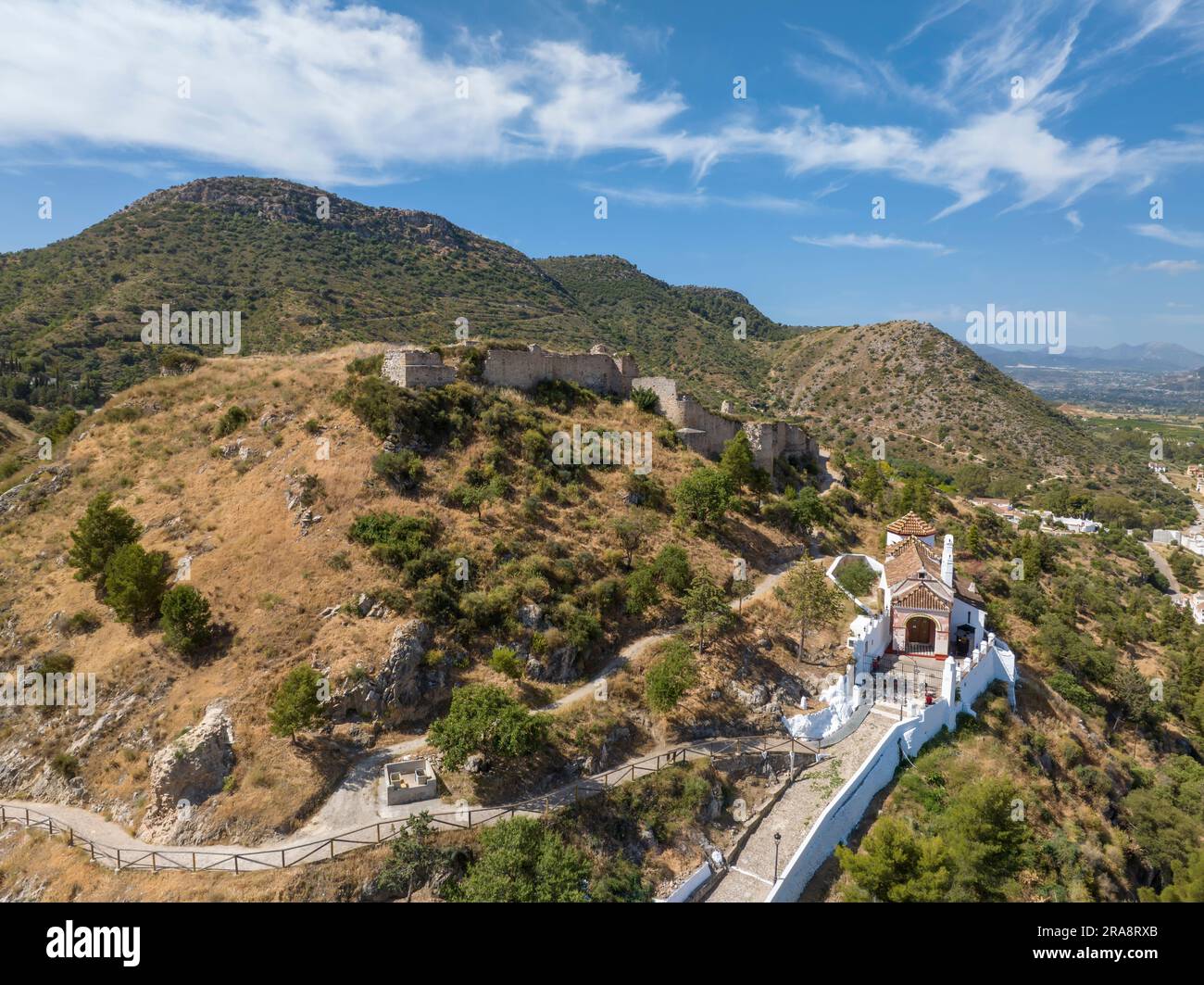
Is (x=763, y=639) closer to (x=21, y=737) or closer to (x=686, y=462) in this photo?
(x=686, y=462)

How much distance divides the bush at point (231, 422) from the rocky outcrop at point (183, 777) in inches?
702

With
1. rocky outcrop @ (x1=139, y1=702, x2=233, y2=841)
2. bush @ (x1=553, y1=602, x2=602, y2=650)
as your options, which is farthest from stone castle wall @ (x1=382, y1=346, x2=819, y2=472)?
rocky outcrop @ (x1=139, y1=702, x2=233, y2=841)

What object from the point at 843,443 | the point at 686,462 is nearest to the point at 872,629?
the point at 686,462

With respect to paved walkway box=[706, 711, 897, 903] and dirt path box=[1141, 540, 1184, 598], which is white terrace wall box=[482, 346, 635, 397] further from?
dirt path box=[1141, 540, 1184, 598]

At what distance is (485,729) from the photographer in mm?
18953

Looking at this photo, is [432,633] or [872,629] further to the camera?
[872,629]

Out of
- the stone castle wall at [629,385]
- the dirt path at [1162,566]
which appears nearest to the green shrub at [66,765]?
the stone castle wall at [629,385]

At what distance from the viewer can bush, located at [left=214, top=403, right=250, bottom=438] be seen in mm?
32406

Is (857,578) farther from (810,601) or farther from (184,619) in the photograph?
(184,619)

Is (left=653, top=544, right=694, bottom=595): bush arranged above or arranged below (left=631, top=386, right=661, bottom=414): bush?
below

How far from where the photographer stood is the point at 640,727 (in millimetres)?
22562

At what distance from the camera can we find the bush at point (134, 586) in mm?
22766

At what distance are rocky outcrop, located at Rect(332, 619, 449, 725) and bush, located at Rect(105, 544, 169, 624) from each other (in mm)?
8409
